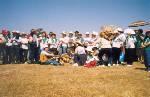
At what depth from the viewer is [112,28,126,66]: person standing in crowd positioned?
1637 cm

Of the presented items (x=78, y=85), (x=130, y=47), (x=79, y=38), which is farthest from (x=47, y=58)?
(x=78, y=85)

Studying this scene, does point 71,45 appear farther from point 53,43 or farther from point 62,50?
point 53,43

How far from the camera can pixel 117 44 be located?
16359mm

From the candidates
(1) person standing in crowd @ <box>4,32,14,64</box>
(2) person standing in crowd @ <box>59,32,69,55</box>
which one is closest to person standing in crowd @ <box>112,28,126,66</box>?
(2) person standing in crowd @ <box>59,32,69,55</box>

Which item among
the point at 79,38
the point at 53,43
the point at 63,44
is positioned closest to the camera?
the point at 79,38

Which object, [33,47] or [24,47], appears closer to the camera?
[24,47]

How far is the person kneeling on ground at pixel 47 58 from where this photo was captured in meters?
17.5

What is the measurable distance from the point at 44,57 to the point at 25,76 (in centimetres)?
545

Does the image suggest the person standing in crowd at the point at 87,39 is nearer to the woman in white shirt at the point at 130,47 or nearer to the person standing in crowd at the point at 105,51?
the person standing in crowd at the point at 105,51

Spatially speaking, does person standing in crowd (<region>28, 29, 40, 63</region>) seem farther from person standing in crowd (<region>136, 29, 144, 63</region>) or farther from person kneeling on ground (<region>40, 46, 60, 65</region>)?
person standing in crowd (<region>136, 29, 144, 63</region>)

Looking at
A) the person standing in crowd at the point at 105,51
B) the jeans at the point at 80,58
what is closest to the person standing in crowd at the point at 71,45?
the jeans at the point at 80,58

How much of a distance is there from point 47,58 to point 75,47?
5.98 ft

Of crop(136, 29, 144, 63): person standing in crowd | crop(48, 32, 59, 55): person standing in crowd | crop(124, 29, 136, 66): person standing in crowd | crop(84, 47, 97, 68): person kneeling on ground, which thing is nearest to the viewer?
crop(84, 47, 97, 68): person kneeling on ground

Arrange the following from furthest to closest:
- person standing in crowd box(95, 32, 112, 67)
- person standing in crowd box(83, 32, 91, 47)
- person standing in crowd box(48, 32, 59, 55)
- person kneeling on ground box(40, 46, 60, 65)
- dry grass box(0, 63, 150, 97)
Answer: person standing in crowd box(48, 32, 59, 55), person kneeling on ground box(40, 46, 60, 65), person standing in crowd box(83, 32, 91, 47), person standing in crowd box(95, 32, 112, 67), dry grass box(0, 63, 150, 97)
